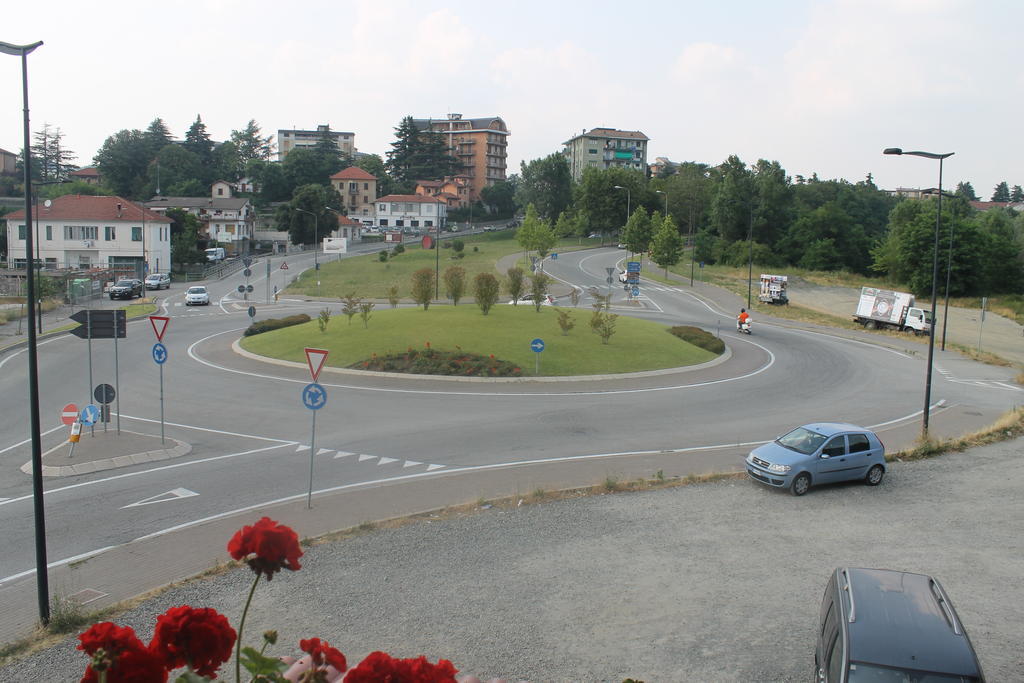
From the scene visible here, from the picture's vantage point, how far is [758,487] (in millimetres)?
16906

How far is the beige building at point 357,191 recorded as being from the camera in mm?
138500

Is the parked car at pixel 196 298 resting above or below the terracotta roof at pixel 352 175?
below

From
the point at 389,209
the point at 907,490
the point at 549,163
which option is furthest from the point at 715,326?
the point at 389,209

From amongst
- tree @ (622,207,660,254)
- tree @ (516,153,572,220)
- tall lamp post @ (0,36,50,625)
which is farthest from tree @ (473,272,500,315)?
tree @ (516,153,572,220)

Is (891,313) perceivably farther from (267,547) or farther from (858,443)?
(267,547)

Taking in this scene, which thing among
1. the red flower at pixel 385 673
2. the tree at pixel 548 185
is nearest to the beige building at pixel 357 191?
the tree at pixel 548 185

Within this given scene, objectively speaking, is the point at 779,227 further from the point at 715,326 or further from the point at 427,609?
the point at 427,609

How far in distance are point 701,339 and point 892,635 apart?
30.5 metres

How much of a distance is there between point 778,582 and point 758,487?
5.35m

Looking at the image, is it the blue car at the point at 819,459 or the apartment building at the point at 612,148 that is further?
the apartment building at the point at 612,148

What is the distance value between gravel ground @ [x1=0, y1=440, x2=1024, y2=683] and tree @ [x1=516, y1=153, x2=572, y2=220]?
366 ft

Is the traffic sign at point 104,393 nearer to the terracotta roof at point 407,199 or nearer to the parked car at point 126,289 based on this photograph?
the parked car at point 126,289

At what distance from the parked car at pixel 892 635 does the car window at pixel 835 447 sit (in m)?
8.30

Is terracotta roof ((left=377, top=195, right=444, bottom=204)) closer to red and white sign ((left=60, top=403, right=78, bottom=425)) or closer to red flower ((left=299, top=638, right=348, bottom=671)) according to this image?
red and white sign ((left=60, top=403, right=78, bottom=425))
